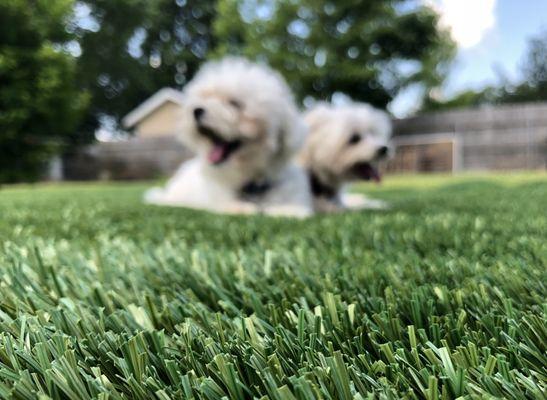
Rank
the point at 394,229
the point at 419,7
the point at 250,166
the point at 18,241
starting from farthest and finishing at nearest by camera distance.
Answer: the point at 419,7
the point at 250,166
the point at 394,229
the point at 18,241

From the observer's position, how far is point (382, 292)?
28.8 inches

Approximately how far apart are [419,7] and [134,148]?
33.0 ft

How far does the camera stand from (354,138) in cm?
305

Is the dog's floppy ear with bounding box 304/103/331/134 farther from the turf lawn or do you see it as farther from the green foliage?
the green foliage

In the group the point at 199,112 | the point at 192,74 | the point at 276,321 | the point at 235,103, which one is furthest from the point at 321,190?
the point at 192,74

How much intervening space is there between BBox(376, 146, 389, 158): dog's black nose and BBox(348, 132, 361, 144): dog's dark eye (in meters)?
0.18

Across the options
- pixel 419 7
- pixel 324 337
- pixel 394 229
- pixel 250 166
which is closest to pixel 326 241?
pixel 394 229

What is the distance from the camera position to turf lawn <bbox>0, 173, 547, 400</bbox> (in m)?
0.44

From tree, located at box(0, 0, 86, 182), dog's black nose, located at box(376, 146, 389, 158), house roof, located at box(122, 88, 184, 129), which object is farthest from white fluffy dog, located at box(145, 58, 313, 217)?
house roof, located at box(122, 88, 184, 129)

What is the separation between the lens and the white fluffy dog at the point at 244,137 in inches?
103

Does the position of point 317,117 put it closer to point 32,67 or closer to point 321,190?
point 321,190

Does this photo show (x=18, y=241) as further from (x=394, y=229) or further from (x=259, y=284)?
(x=394, y=229)

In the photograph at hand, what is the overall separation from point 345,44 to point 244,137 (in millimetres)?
13932

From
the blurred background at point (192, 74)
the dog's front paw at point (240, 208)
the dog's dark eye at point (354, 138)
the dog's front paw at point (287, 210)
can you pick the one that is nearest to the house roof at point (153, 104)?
the blurred background at point (192, 74)
